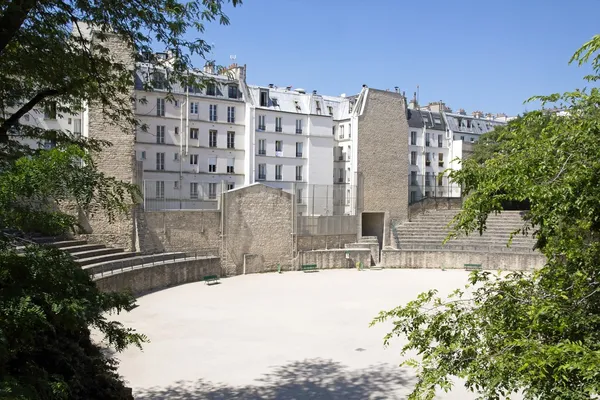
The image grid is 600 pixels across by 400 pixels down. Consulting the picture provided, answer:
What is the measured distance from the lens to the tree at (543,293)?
454 centimetres

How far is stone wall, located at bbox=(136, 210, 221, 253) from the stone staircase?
11.9 m

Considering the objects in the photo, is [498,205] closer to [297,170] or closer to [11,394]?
[11,394]

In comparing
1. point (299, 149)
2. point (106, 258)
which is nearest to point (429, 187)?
point (299, 149)

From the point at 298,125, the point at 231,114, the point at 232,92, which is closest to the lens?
the point at 231,114

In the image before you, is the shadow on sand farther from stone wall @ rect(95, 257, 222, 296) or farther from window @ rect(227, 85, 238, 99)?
window @ rect(227, 85, 238, 99)

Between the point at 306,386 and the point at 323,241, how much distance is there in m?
19.7

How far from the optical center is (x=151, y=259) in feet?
75.8

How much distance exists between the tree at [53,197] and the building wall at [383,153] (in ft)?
89.3

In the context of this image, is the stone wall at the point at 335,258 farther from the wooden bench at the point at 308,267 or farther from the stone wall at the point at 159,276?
the stone wall at the point at 159,276

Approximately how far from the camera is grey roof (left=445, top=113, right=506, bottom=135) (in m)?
54.4

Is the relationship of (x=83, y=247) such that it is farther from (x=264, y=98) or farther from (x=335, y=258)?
(x=264, y=98)

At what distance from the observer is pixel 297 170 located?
40.2m

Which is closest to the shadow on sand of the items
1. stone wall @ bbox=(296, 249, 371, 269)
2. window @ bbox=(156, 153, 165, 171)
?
stone wall @ bbox=(296, 249, 371, 269)

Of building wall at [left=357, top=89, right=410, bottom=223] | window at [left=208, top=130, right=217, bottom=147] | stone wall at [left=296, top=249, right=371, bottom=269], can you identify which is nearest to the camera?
stone wall at [left=296, top=249, right=371, bottom=269]
